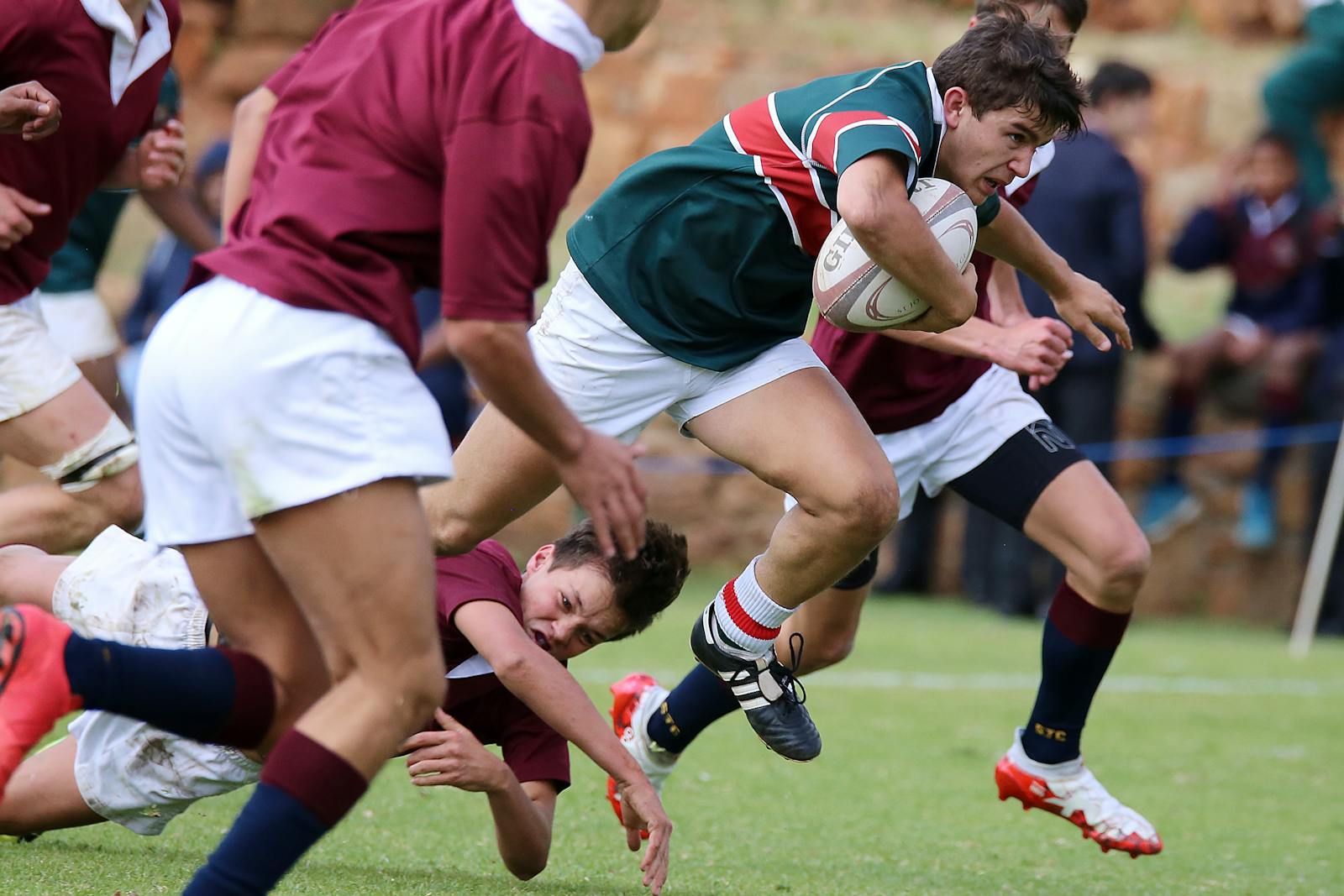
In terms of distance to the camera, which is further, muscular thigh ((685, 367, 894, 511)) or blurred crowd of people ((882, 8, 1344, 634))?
blurred crowd of people ((882, 8, 1344, 634))

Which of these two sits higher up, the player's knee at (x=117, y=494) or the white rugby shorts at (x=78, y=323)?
the player's knee at (x=117, y=494)

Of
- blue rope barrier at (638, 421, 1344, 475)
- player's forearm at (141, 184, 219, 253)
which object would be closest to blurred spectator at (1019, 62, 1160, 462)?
blue rope barrier at (638, 421, 1344, 475)

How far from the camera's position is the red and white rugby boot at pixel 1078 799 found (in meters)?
4.30

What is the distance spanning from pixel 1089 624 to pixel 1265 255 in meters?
7.23

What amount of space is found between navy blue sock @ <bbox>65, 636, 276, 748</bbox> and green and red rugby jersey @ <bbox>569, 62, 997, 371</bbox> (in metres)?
1.46

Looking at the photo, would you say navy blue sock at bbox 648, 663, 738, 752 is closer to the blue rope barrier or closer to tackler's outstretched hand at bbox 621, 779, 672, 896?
tackler's outstretched hand at bbox 621, 779, 672, 896

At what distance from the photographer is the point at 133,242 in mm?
14414

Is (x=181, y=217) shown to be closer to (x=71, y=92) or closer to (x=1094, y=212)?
(x=71, y=92)

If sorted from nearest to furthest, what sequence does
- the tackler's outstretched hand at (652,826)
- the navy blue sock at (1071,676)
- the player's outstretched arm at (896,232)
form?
the player's outstretched arm at (896,232)
the tackler's outstretched hand at (652,826)
the navy blue sock at (1071,676)

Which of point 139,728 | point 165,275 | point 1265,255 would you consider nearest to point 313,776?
point 139,728

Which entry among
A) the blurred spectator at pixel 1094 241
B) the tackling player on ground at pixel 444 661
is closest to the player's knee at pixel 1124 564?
the tackling player on ground at pixel 444 661

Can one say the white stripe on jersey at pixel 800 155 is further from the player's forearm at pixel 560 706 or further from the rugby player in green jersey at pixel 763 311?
the player's forearm at pixel 560 706

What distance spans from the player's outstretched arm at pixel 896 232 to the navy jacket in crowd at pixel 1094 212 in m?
6.25

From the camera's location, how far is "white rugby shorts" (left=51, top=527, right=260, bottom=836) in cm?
362
